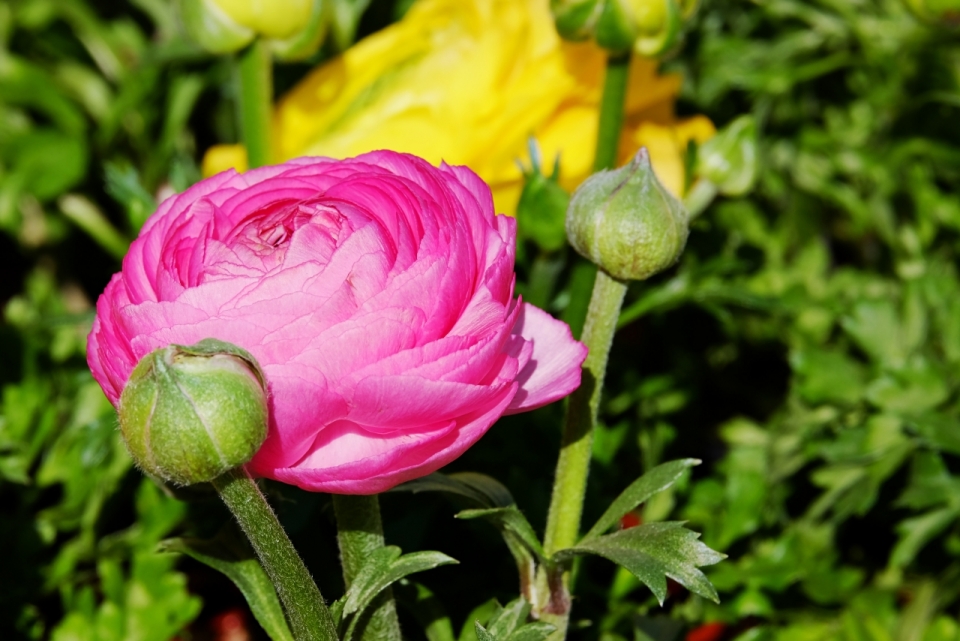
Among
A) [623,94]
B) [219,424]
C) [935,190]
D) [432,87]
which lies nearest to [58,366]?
[432,87]

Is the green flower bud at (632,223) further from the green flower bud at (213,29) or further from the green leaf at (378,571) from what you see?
the green flower bud at (213,29)

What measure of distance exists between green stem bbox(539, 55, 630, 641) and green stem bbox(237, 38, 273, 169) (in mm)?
336

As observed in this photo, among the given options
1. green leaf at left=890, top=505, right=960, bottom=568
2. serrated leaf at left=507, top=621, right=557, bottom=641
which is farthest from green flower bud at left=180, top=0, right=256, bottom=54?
green leaf at left=890, top=505, right=960, bottom=568

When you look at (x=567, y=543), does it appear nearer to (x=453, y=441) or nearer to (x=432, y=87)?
(x=453, y=441)

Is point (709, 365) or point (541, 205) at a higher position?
point (541, 205)

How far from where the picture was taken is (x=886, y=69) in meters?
0.97

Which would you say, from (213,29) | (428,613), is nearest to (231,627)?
(428,613)

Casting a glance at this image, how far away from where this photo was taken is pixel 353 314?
0.36 meters

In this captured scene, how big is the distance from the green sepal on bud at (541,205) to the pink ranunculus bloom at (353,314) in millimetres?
270

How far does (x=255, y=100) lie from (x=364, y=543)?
1.25 feet

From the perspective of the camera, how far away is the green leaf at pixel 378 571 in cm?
42

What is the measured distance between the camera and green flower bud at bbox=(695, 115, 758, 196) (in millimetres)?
719

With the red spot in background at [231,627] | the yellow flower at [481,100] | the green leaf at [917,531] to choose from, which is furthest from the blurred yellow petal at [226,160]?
the green leaf at [917,531]

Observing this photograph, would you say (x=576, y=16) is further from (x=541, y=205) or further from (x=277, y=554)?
(x=277, y=554)
